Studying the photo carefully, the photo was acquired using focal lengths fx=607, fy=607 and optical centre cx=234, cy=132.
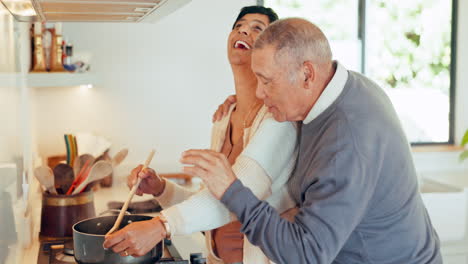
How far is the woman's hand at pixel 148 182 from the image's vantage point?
1709 millimetres

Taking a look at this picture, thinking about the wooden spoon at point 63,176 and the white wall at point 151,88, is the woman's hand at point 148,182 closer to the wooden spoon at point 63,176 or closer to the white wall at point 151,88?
the wooden spoon at point 63,176

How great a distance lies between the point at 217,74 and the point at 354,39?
92cm

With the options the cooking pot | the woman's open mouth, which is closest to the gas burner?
the cooking pot

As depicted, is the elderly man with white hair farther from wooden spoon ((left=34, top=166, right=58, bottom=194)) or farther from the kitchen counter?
wooden spoon ((left=34, top=166, right=58, bottom=194))

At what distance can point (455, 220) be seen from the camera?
3025 mm

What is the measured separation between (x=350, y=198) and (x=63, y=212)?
1.08 meters

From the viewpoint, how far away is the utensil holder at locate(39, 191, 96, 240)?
1.95 metres

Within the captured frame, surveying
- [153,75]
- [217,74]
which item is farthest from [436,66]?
[153,75]

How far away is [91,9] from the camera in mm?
1482

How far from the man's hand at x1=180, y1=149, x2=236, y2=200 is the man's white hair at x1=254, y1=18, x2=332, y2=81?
0.80 feet

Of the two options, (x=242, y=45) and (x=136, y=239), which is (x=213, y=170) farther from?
(x=242, y=45)

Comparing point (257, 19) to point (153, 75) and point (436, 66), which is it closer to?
point (153, 75)

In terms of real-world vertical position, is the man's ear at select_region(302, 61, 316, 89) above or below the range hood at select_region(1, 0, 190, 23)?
below

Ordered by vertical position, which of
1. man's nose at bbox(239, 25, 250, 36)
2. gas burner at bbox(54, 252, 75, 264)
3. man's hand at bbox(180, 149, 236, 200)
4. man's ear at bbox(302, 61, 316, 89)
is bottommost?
gas burner at bbox(54, 252, 75, 264)
